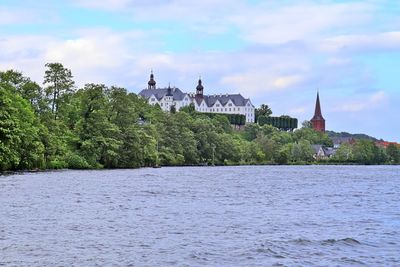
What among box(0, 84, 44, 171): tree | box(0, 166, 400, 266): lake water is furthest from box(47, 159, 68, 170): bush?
box(0, 166, 400, 266): lake water

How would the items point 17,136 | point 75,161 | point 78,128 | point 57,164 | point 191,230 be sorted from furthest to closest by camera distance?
point 78,128 < point 75,161 < point 57,164 < point 17,136 < point 191,230

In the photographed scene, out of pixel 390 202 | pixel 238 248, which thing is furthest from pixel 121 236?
pixel 390 202

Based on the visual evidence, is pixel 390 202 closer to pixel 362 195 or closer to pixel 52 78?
pixel 362 195

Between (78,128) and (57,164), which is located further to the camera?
(78,128)

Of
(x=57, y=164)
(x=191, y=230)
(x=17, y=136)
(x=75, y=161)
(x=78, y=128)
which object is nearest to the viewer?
(x=191, y=230)

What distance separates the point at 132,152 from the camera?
112 metres

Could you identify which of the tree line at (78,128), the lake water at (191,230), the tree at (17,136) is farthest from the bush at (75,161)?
the lake water at (191,230)

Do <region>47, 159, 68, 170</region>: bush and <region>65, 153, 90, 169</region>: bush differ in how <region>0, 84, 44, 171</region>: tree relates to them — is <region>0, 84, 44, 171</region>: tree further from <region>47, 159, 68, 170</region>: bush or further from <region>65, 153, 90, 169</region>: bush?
A: <region>65, 153, 90, 169</region>: bush

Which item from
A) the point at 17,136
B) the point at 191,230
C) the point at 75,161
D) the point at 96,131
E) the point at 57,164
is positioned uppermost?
the point at 96,131

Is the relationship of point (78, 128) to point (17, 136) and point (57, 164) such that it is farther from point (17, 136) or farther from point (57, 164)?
point (17, 136)

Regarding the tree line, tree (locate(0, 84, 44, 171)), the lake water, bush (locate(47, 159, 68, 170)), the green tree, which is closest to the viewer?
the lake water

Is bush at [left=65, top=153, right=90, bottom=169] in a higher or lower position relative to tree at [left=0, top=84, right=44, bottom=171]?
lower

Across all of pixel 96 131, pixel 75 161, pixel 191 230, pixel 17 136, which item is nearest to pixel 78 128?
pixel 96 131

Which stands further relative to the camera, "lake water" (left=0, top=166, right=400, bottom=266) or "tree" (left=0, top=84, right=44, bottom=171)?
"tree" (left=0, top=84, right=44, bottom=171)
